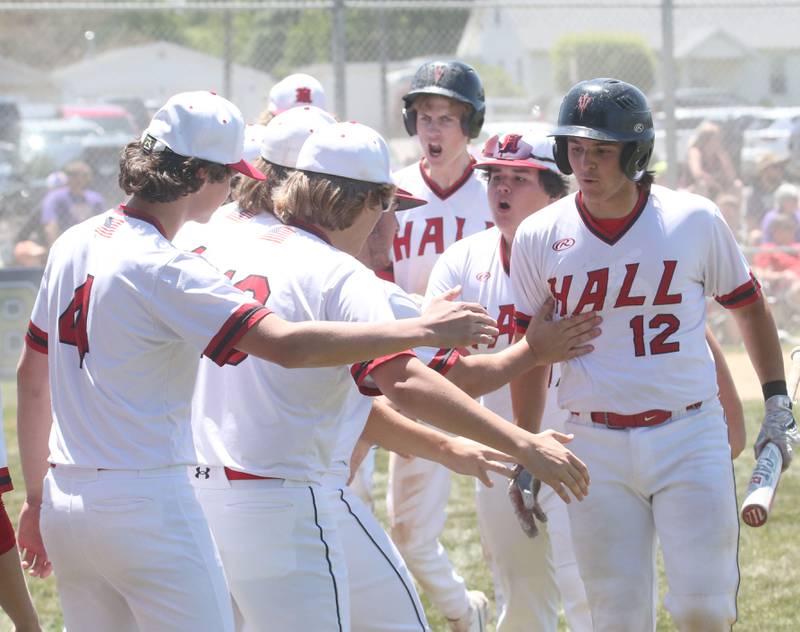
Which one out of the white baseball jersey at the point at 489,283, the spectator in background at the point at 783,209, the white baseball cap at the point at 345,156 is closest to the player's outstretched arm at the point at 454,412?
the white baseball cap at the point at 345,156

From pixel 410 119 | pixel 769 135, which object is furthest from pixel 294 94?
pixel 769 135

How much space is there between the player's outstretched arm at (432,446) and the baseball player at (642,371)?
41 cm

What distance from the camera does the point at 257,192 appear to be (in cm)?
411

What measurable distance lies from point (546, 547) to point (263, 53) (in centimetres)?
914

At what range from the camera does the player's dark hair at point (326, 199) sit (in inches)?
145

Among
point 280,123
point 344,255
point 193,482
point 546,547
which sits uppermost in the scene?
point 280,123

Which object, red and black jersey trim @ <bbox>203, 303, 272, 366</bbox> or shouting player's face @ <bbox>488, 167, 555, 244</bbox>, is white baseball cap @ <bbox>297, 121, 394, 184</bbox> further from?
shouting player's face @ <bbox>488, 167, 555, 244</bbox>

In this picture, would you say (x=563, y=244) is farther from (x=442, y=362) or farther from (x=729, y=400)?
(x=729, y=400)

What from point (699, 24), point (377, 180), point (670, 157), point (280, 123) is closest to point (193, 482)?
point (377, 180)

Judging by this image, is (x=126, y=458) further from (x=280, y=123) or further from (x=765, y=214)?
(x=765, y=214)

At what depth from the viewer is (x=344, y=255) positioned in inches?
140

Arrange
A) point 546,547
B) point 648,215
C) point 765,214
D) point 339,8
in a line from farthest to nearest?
point 765,214, point 339,8, point 546,547, point 648,215

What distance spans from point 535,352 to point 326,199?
954 millimetres

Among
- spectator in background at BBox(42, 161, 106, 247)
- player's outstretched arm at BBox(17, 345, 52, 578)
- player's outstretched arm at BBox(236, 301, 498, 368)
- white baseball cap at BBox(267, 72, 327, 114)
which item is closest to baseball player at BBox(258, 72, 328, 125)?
white baseball cap at BBox(267, 72, 327, 114)
